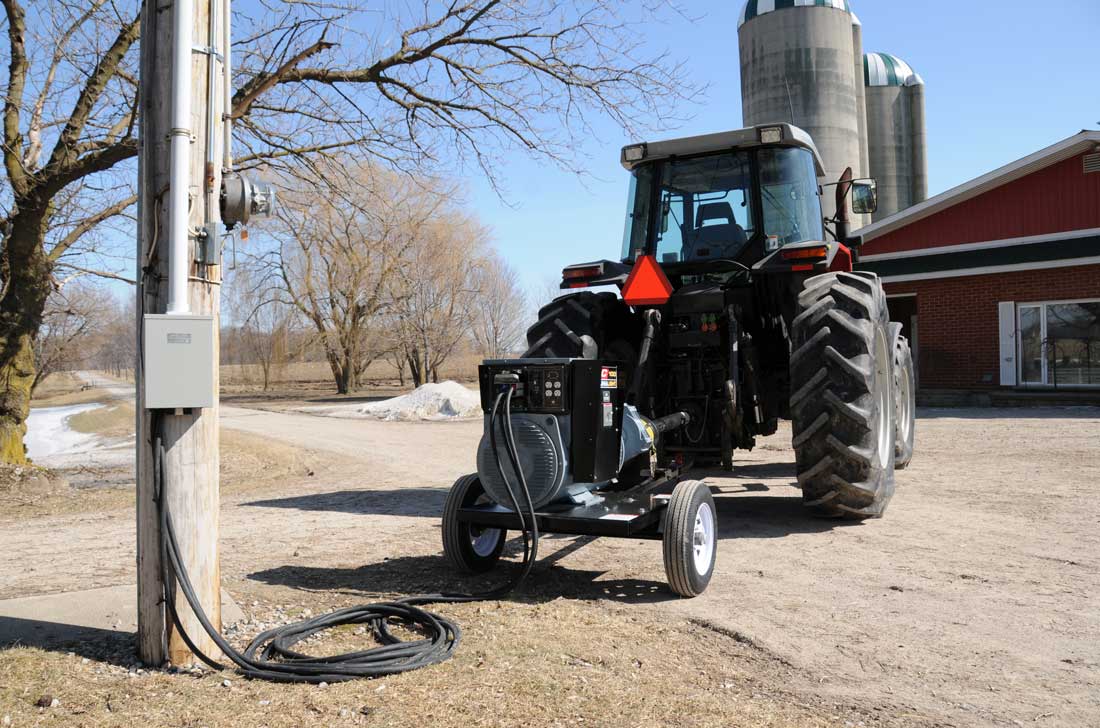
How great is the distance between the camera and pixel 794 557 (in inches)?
222

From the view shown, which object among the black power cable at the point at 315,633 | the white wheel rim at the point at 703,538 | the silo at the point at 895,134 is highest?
the silo at the point at 895,134

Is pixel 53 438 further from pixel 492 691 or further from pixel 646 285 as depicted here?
pixel 492 691

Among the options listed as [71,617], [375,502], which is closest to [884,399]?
[375,502]

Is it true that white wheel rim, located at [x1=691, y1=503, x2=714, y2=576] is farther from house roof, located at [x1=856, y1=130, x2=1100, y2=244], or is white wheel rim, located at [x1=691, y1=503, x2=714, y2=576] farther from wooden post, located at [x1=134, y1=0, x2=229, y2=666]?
house roof, located at [x1=856, y1=130, x2=1100, y2=244]

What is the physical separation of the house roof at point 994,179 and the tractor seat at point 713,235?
12449 millimetres

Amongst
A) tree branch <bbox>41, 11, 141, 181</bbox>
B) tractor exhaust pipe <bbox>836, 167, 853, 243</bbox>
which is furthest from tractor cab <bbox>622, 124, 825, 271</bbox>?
tree branch <bbox>41, 11, 141, 181</bbox>

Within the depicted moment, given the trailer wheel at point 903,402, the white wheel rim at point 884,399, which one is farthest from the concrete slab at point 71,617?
the trailer wheel at point 903,402

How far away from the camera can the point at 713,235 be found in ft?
23.4

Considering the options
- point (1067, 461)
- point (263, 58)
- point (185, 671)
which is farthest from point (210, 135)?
point (1067, 461)

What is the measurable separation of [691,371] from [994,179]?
1359cm

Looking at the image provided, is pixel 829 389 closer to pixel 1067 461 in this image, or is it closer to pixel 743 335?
pixel 743 335

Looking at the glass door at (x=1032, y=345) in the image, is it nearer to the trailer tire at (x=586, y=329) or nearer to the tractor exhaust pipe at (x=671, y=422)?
the trailer tire at (x=586, y=329)

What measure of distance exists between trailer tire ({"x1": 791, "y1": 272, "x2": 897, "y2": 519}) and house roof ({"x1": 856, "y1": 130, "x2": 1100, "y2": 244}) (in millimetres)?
12815

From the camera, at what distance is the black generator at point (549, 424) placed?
4898 mm
